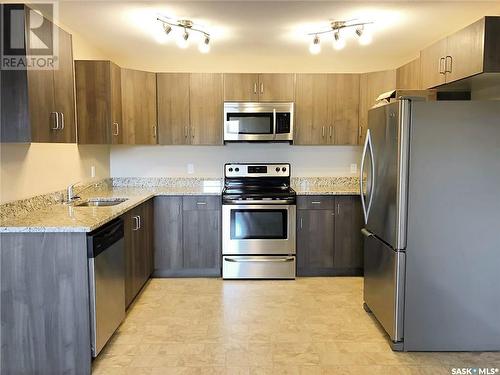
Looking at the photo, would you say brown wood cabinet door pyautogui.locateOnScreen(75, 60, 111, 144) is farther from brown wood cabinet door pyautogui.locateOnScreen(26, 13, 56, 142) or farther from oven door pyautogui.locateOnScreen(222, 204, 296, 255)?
oven door pyautogui.locateOnScreen(222, 204, 296, 255)

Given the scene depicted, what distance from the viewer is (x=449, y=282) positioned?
2.56 meters

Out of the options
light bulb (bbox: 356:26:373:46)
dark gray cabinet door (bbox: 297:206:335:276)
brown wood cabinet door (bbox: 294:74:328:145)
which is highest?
light bulb (bbox: 356:26:373:46)

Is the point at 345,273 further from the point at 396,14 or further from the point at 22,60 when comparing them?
the point at 22,60

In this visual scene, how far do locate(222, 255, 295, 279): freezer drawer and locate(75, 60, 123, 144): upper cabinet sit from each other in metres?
1.76

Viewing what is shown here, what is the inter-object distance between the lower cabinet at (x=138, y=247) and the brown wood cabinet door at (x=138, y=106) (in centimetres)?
77

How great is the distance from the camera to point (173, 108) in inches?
171

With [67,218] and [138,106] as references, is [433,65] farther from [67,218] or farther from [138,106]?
[67,218]

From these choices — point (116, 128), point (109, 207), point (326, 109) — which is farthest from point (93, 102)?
point (326, 109)

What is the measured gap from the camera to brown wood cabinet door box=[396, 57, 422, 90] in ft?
11.8

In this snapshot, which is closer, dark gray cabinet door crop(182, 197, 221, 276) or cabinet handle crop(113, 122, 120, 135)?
cabinet handle crop(113, 122, 120, 135)

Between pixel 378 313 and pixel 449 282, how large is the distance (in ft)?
2.01

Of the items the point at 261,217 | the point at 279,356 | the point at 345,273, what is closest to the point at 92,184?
the point at 261,217

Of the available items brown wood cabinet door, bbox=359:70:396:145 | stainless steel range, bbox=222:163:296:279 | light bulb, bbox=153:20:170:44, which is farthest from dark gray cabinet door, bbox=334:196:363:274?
light bulb, bbox=153:20:170:44

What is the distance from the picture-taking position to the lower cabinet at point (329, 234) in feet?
13.6
